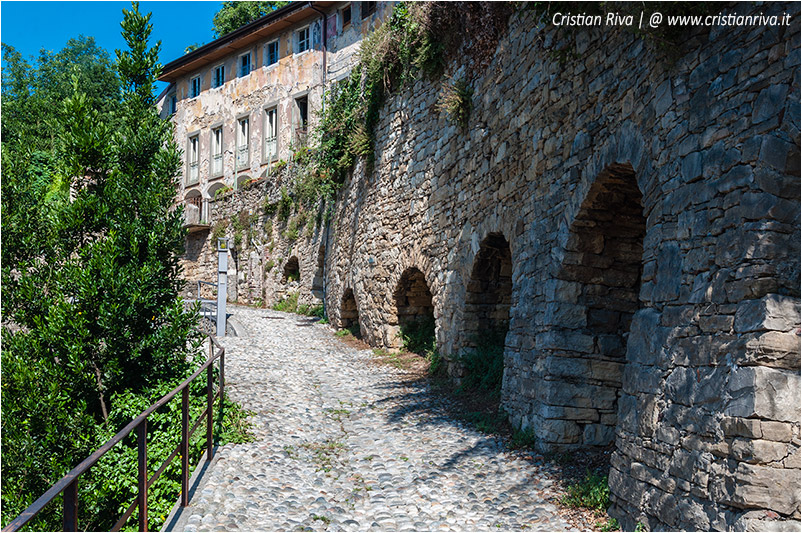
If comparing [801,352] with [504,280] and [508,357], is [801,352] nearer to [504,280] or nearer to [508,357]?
[508,357]

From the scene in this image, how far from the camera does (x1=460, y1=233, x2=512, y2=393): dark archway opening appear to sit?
7988 millimetres

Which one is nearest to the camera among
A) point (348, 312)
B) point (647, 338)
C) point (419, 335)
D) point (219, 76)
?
point (647, 338)

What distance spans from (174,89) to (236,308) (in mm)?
15009

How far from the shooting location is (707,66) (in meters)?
3.92

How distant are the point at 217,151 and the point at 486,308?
2028 cm

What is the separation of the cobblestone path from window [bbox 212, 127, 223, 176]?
1854 cm

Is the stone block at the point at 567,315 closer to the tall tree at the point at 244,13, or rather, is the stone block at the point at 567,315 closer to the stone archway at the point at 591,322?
the stone archway at the point at 591,322

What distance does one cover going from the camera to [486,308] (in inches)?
329

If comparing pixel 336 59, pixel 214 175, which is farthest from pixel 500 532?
pixel 214 175

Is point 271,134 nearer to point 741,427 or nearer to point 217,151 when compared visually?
point 217,151

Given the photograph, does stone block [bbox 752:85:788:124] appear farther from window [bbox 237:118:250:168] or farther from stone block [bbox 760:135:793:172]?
window [bbox 237:118:250:168]

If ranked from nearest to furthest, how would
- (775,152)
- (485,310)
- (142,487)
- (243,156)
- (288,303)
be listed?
(775,152) < (142,487) < (485,310) < (288,303) < (243,156)

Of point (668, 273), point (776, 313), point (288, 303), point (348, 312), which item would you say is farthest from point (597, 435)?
point (288, 303)

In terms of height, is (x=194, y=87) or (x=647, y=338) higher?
(x=194, y=87)
